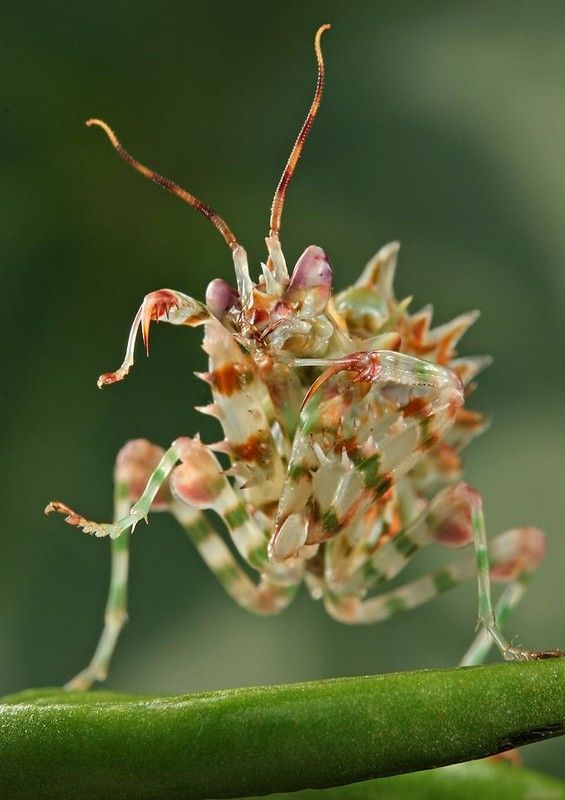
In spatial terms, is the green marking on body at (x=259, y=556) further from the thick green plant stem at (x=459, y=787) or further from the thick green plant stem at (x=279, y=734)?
the thick green plant stem at (x=279, y=734)

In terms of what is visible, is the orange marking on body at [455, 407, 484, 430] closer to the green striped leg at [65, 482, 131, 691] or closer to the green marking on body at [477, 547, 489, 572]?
the green marking on body at [477, 547, 489, 572]

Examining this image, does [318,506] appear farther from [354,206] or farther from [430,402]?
[354,206]

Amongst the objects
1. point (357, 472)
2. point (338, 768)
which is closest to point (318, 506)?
point (357, 472)

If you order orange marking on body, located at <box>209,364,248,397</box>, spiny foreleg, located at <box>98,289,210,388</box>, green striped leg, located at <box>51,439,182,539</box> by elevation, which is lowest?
green striped leg, located at <box>51,439,182,539</box>

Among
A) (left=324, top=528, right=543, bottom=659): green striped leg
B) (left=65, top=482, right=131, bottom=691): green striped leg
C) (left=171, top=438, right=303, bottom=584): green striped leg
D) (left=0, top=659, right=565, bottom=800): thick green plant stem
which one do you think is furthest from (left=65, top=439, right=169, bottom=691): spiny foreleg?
(left=0, top=659, right=565, bottom=800): thick green plant stem

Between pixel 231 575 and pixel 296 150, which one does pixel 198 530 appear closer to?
pixel 231 575
